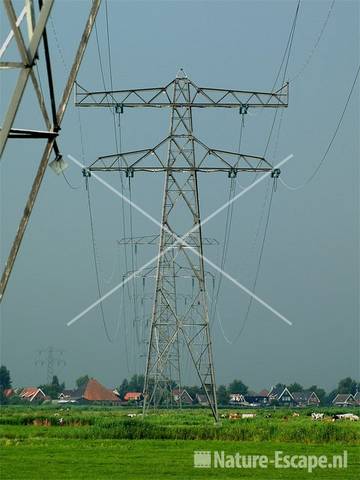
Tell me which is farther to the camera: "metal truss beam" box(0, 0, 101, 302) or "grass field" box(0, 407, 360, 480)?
"grass field" box(0, 407, 360, 480)

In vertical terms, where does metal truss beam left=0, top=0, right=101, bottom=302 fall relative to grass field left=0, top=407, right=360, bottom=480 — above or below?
above

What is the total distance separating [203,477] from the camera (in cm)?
2772

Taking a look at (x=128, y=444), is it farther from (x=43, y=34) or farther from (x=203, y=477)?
(x=43, y=34)

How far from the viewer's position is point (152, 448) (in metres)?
40.5

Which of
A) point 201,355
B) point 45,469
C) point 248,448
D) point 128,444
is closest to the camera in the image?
point 45,469

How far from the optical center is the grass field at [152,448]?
2897 centimetres

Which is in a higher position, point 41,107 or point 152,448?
point 41,107

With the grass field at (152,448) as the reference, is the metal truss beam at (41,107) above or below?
above

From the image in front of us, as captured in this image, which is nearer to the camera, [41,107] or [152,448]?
[41,107]

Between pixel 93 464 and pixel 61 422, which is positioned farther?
pixel 61 422

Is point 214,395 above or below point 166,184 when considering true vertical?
below

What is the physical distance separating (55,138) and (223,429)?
41498 mm

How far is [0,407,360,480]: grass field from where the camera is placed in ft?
95.0

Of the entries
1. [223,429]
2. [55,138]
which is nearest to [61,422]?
[223,429]
